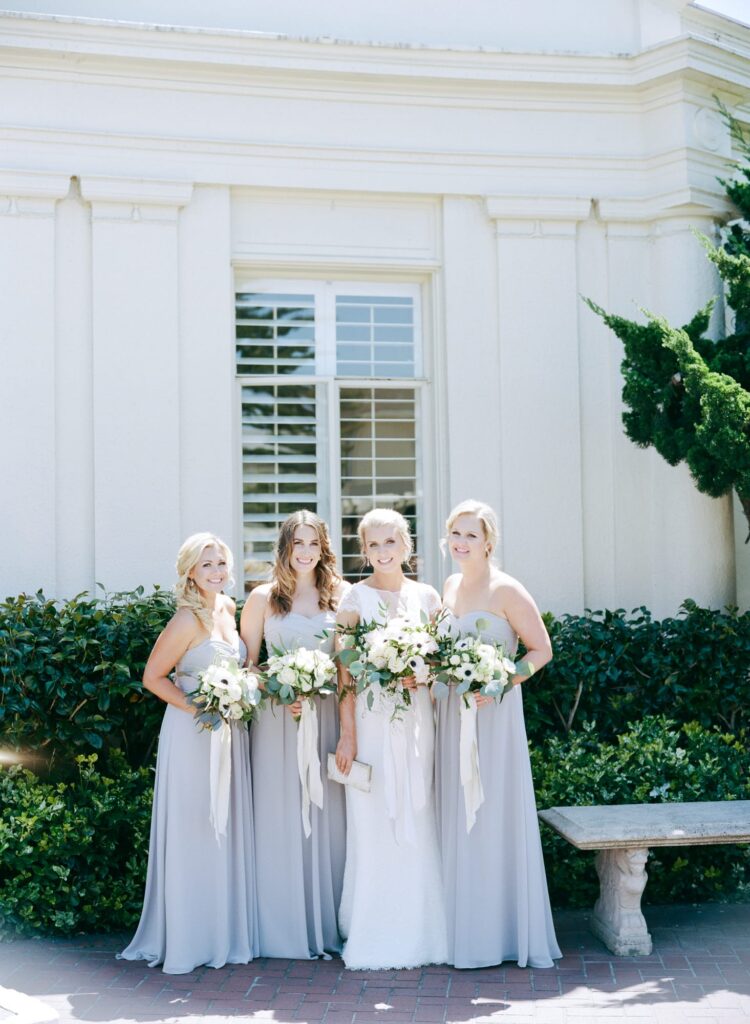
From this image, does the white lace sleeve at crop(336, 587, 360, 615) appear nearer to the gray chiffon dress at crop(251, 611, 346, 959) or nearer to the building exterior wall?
the gray chiffon dress at crop(251, 611, 346, 959)

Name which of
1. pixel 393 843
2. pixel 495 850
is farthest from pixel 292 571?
pixel 495 850

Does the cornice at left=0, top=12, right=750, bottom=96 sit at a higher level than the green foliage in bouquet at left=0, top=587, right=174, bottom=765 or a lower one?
higher

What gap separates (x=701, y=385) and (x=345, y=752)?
307 centimetres

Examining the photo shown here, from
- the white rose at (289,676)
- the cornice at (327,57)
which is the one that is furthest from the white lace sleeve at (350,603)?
the cornice at (327,57)

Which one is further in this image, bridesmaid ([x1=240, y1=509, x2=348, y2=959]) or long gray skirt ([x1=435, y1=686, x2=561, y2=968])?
bridesmaid ([x1=240, y1=509, x2=348, y2=959])

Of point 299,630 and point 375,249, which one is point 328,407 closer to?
point 375,249

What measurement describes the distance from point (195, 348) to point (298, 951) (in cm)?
385

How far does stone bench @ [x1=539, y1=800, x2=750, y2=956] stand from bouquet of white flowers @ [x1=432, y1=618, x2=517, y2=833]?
2.01 ft

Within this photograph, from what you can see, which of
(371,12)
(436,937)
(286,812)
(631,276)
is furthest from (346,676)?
(371,12)

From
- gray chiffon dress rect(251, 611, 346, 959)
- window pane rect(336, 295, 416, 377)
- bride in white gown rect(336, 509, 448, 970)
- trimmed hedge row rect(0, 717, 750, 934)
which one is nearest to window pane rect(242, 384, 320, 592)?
window pane rect(336, 295, 416, 377)

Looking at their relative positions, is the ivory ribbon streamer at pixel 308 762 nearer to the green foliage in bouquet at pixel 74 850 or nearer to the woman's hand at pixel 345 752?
the woman's hand at pixel 345 752

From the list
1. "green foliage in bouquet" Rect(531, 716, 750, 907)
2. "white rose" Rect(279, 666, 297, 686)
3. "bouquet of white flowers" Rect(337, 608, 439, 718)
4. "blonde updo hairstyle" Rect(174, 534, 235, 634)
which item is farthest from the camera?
"green foliage in bouquet" Rect(531, 716, 750, 907)

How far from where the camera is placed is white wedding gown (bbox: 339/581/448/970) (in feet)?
18.1

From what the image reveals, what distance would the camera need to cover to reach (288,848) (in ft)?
18.8
